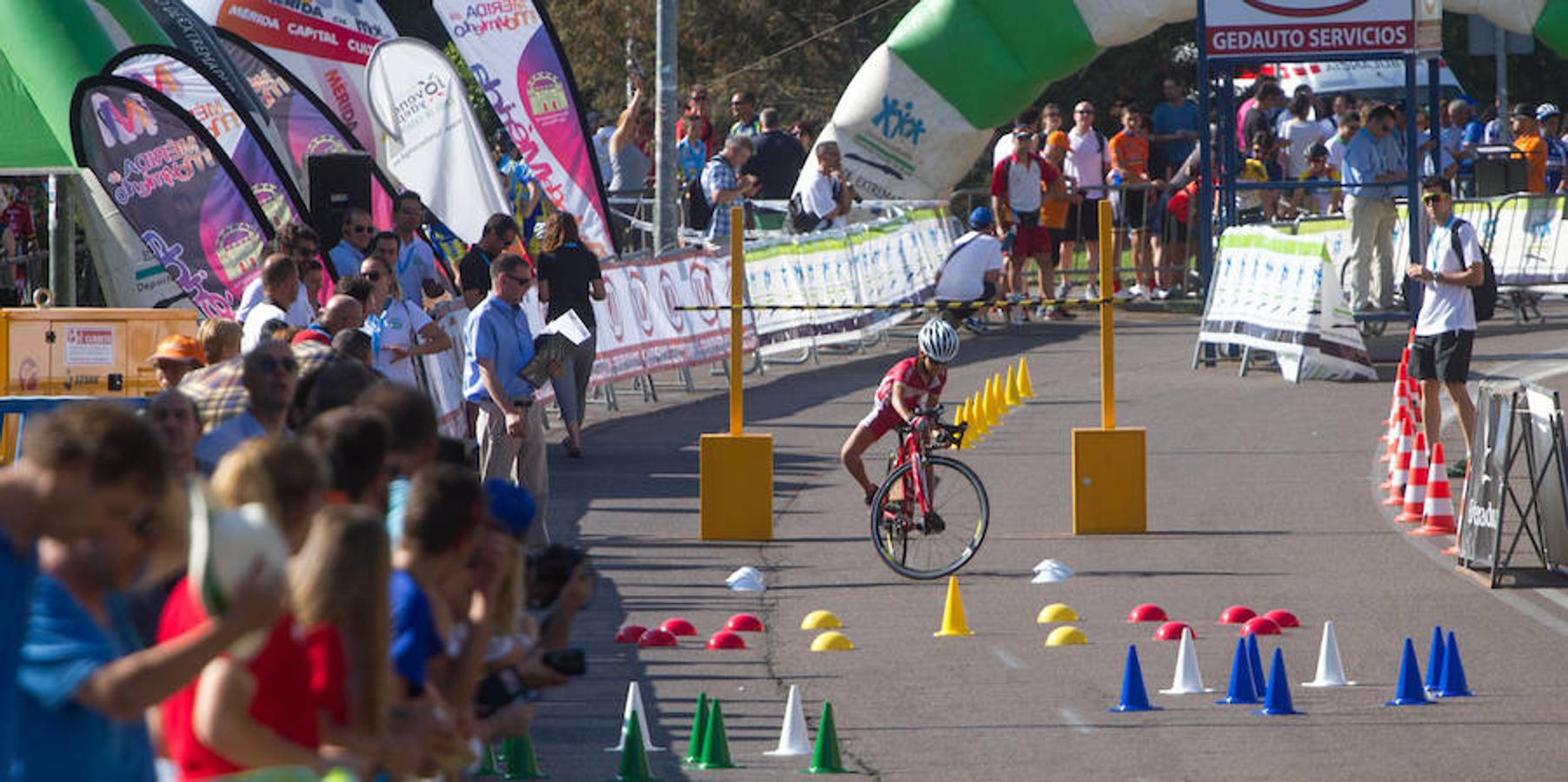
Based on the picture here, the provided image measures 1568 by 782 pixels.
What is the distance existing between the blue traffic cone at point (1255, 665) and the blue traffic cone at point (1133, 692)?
0.44 meters

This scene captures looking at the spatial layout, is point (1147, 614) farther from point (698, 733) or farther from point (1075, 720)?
point (698, 733)

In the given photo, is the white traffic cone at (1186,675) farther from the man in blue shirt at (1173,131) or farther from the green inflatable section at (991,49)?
the man in blue shirt at (1173,131)

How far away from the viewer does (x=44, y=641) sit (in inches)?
169

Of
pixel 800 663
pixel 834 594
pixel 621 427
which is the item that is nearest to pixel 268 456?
pixel 800 663

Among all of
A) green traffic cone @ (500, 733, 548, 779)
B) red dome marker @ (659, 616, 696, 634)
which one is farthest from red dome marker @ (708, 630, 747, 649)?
green traffic cone @ (500, 733, 548, 779)

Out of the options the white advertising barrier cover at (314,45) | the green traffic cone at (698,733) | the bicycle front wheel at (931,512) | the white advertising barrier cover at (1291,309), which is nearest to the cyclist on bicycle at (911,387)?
the bicycle front wheel at (931,512)

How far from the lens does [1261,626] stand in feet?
38.0

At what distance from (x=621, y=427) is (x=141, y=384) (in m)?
6.22

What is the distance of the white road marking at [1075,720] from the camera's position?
9617mm

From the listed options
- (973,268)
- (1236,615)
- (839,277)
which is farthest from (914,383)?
(839,277)

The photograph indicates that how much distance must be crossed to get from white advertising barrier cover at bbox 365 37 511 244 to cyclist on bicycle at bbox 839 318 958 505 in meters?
7.44

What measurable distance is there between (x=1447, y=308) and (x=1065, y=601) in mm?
4825

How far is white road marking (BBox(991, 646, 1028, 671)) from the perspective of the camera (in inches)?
432

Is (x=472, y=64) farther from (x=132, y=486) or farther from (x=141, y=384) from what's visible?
(x=132, y=486)
